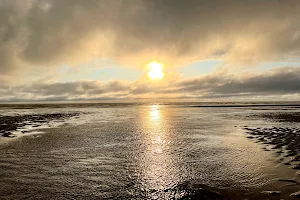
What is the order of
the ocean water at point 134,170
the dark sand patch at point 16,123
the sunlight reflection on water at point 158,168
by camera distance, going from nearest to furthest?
1. the ocean water at point 134,170
2. the sunlight reflection on water at point 158,168
3. the dark sand patch at point 16,123

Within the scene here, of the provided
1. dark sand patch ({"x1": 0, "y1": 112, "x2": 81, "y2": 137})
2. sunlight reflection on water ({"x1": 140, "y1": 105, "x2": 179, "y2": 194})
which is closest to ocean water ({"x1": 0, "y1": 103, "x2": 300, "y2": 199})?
sunlight reflection on water ({"x1": 140, "y1": 105, "x2": 179, "y2": 194})

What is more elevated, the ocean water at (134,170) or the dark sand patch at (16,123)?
the dark sand patch at (16,123)

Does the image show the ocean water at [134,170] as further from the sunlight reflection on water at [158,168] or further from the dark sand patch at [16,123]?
the dark sand patch at [16,123]

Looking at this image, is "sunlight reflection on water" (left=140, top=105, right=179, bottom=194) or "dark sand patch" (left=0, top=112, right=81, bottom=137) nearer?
"sunlight reflection on water" (left=140, top=105, right=179, bottom=194)

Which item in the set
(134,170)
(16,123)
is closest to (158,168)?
(134,170)

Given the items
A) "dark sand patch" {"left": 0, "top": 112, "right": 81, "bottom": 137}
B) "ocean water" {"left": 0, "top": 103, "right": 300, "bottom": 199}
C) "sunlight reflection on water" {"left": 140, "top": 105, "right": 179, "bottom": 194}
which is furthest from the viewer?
"dark sand patch" {"left": 0, "top": 112, "right": 81, "bottom": 137}

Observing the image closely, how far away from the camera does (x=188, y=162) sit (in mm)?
13508

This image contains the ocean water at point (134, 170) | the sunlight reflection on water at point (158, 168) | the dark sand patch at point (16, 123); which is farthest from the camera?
the dark sand patch at point (16, 123)

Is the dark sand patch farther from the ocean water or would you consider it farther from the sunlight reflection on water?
the sunlight reflection on water

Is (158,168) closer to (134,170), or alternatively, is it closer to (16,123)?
(134,170)

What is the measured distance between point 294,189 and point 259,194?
165 cm

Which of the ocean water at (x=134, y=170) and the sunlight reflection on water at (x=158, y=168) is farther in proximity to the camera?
the sunlight reflection on water at (x=158, y=168)

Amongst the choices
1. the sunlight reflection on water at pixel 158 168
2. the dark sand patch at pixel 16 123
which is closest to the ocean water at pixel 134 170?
the sunlight reflection on water at pixel 158 168

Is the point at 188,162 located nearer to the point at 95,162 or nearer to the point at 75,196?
the point at 95,162
